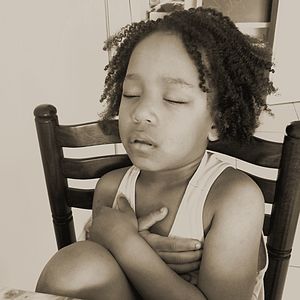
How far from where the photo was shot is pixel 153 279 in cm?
62

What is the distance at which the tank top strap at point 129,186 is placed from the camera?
0.75 meters

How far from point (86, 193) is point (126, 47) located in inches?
11.8

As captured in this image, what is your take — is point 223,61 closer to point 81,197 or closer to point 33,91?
point 81,197

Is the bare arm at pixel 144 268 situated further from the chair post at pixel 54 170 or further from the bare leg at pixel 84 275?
the chair post at pixel 54 170

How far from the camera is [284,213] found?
67cm

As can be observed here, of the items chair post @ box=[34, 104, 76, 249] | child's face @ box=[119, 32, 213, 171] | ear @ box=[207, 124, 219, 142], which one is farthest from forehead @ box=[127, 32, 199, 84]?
chair post @ box=[34, 104, 76, 249]

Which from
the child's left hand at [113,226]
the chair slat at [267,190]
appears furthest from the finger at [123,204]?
the chair slat at [267,190]

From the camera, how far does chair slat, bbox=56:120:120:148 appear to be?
770 millimetres

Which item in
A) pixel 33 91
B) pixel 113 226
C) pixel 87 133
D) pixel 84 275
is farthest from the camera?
pixel 33 91

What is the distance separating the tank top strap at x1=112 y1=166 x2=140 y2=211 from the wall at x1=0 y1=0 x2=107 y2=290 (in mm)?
383

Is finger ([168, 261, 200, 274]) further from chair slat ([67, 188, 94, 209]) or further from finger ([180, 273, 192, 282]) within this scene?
chair slat ([67, 188, 94, 209])

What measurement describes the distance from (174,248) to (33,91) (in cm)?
57

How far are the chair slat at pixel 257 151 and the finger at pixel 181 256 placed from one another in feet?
0.59

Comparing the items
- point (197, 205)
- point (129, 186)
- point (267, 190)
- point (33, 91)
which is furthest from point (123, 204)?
→ point (33, 91)
